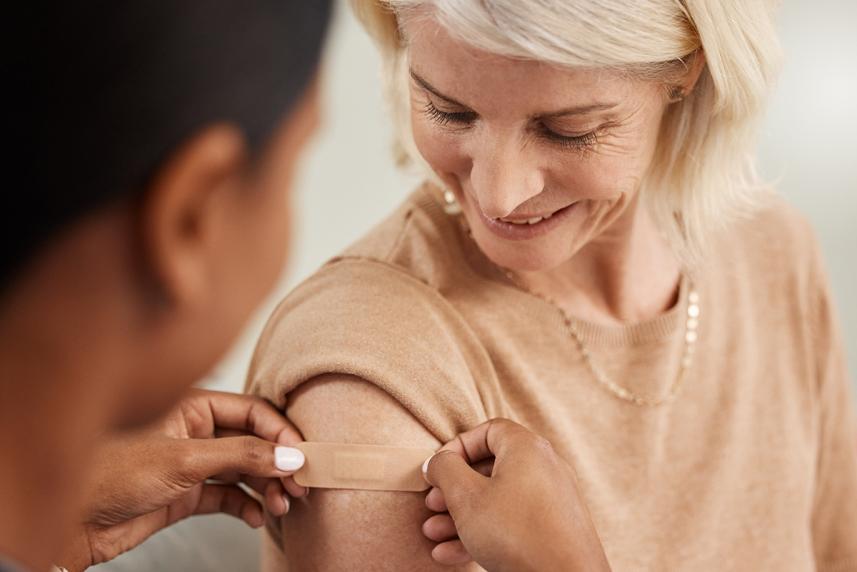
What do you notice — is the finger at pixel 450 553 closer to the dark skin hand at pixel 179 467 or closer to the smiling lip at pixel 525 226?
the dark skin hand at pixel 179 467

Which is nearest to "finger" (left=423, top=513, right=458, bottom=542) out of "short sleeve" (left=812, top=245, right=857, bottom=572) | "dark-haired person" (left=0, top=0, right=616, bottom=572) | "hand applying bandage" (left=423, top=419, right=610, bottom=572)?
"hand applying bandage" (left=423, top=419, right=610, bottom=572)

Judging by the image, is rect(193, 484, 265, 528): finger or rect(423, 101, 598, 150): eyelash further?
rect(193, 484, 265, 528): finger

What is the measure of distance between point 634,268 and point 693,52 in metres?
0.35

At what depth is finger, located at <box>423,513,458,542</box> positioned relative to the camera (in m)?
1.09

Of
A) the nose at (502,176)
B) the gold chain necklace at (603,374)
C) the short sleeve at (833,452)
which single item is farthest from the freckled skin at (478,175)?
the short sleeve at (833,452)

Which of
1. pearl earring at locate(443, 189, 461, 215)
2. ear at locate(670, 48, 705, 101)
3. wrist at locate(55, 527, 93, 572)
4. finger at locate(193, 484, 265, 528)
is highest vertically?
ear at locate(670, 48, 705, 101)

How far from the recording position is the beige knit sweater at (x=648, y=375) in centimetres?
119

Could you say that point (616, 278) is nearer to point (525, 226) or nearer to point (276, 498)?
point (525, 226)

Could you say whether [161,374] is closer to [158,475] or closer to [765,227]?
[158,475]

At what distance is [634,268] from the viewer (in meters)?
1.48

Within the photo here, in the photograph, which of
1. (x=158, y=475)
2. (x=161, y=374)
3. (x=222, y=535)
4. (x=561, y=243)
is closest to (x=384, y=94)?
(x=561, y=243)

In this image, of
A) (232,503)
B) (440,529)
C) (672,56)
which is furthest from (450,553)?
(672,56)

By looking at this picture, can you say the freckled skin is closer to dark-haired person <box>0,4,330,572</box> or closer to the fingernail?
the fingernail

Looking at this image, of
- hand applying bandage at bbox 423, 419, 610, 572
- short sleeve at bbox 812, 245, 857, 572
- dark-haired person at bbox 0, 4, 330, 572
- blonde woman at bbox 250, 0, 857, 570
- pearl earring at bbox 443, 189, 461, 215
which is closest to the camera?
dark-haired person at bbox 0, 4, 330, 572
